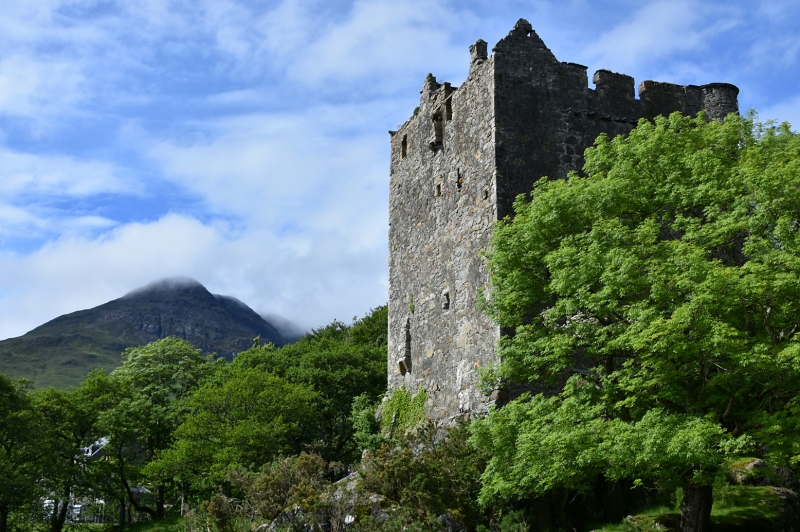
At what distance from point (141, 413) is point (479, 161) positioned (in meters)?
21.4

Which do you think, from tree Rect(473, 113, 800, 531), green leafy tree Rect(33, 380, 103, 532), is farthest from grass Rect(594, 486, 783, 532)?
green leafy tree Rect(33, 380, 103, 532)

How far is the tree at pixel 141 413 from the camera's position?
3419 centimetres

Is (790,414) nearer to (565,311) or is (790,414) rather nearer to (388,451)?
(565,311)

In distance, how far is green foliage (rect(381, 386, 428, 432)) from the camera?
21719mm

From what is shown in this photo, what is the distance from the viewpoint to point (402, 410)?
22844 mm

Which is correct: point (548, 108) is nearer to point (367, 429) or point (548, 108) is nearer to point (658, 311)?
point (658, 311)

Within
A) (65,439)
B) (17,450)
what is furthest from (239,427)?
(65,439)

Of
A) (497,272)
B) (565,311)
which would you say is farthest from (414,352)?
(565,311)

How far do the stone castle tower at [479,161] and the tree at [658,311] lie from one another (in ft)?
9.58

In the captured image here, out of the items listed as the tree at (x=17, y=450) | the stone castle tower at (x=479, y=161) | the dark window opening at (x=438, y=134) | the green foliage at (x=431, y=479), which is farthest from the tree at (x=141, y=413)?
the dark window opening at (x=438, y=134)

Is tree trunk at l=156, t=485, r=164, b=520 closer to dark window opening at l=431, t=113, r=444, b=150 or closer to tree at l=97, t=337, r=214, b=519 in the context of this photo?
tree at l=97, t=337, r=214, b=519

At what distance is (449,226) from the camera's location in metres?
21.6

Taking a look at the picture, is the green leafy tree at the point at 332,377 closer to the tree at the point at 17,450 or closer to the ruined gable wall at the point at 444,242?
the ruined gable wall at the point at 444,242

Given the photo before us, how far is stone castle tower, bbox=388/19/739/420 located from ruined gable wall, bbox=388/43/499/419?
1.4 inches
